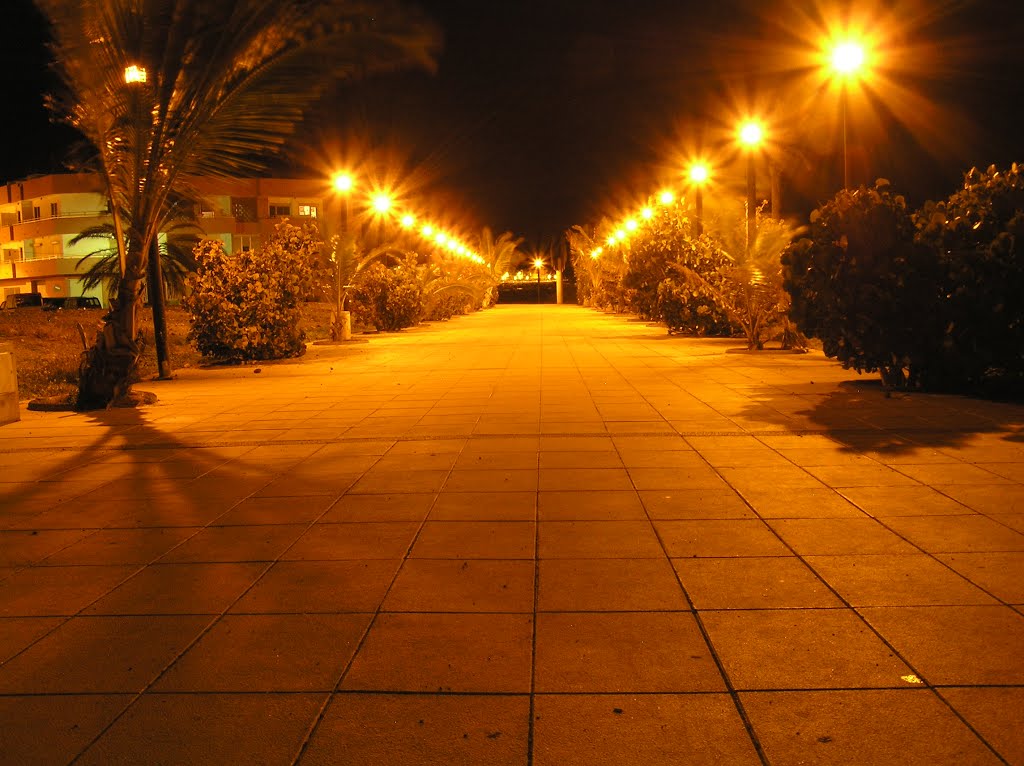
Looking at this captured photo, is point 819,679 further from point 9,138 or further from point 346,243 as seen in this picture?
point 346,243

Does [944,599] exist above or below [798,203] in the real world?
below

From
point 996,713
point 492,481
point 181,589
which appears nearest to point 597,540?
point 492,481

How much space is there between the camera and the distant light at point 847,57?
1430 centimetres

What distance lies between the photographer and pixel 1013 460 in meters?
7.31

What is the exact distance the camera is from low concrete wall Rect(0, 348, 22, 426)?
11.0 meters

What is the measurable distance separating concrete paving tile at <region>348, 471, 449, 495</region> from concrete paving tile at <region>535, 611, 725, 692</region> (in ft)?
9.03

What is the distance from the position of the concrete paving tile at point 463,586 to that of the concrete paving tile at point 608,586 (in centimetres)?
11

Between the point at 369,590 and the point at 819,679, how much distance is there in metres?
2.16

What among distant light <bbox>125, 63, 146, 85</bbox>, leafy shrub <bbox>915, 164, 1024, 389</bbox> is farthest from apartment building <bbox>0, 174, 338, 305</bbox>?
leafy shrub <bbox>915, 164, 1024, 389</bbox>

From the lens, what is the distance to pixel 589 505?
6266 mm

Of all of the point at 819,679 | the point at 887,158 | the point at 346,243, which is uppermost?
the point at 887,158

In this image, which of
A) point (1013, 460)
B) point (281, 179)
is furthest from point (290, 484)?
point (281, 179)

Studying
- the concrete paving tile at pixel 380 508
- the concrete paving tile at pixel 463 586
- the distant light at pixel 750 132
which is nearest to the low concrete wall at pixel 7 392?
the concrete paving tile at pixel 380 508

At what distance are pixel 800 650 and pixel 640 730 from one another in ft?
3.09
